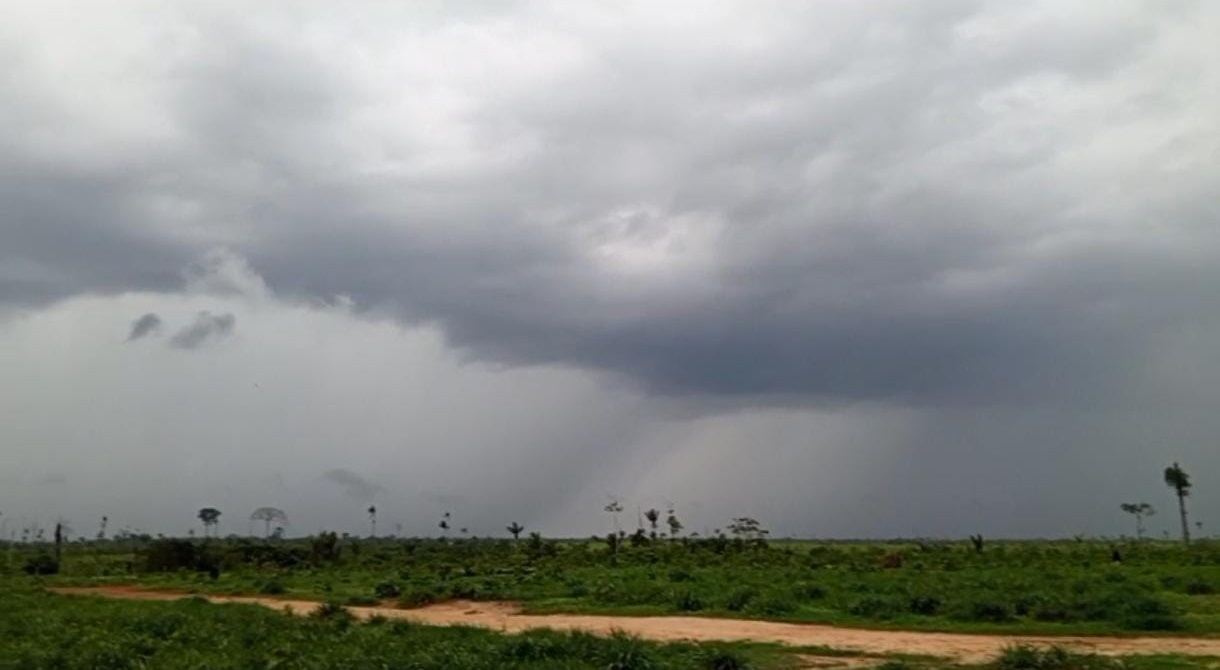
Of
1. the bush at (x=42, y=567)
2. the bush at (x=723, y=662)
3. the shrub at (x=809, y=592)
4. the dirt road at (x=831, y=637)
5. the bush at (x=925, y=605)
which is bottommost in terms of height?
the dirt road at (x=831, y=637)

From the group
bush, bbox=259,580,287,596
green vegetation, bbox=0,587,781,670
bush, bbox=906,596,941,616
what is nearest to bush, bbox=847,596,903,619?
bush, bbox=906,596,941,616

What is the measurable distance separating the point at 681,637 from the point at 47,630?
50.9ft

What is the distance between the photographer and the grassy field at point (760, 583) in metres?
27.1

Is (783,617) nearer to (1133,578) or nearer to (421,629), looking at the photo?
(421,629)

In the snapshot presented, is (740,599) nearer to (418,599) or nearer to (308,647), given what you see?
(418,599)

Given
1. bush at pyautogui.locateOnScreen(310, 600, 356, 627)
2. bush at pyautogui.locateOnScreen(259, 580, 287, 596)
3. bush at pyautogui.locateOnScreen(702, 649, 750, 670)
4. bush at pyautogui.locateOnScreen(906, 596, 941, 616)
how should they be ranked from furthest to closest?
bush at pyautogui.locateOnScreen(259, 580, 287, 596) → bush at pyautogui.locateOnScreen(906, 596, 941, 616) → bush at pyautogui.locateOnScreen(310, 600, 356, 627) → bush at pyautogui.locateOnScreen(702, 649, 750, 670)

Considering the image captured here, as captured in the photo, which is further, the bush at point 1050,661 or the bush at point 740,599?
the bush at point 740,599

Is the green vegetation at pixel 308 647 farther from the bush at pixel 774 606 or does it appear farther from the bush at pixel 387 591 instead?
the bush at pixel 387 591

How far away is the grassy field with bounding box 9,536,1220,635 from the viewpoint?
88.9ft

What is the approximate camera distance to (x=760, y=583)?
37.8m

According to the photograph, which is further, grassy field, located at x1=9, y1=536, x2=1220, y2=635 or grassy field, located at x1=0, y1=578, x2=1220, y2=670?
grassy field, located at x1=9, y1=536, x2=1220, y2=635

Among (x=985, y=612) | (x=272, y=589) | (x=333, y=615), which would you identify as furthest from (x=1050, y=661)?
(x=272, y=589)

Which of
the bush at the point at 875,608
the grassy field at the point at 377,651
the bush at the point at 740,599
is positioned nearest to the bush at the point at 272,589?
the grassy field at the point at 377,651

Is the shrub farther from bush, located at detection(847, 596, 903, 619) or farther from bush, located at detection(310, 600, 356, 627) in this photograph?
bush, located at detection(310, 600, 356, 627)
